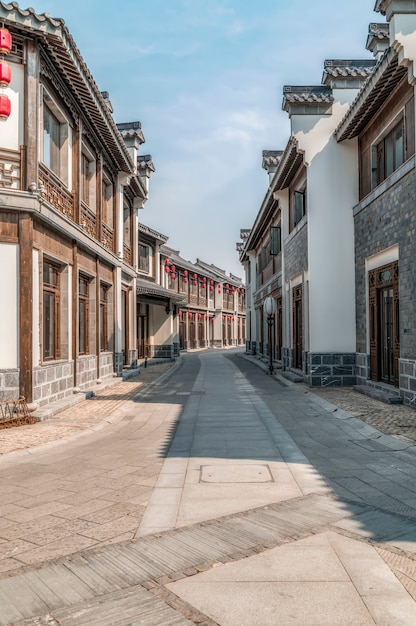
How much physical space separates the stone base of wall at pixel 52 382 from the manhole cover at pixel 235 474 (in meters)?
4.39

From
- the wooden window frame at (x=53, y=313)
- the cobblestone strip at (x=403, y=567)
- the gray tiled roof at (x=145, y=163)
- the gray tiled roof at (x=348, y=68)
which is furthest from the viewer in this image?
the gray tiled roof at (x=145, y=163)

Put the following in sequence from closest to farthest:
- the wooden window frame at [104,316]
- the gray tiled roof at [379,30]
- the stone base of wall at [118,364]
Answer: the gray tiled roof at [379,30], the wooden window frame at [104,316], the stone base of wall at [118,364]

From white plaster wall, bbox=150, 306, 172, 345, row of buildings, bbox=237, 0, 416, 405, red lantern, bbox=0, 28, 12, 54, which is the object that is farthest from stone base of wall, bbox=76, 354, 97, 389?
white plaster wall, bbox=150, 306, 172, 345

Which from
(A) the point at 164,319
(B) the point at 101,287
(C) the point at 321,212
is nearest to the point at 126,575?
(C) the point at 321,212

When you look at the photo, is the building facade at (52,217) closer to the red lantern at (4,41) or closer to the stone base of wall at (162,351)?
the red lantern at (4,41)

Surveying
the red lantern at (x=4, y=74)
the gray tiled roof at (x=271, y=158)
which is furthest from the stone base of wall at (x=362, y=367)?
the gray tiled roof at (x=271, y=158)

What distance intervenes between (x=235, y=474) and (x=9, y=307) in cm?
510

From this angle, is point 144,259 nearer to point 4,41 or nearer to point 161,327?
point 161,327

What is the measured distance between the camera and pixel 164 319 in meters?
25.7

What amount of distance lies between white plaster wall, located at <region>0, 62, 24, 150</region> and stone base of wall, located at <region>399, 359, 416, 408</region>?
7.67 metres

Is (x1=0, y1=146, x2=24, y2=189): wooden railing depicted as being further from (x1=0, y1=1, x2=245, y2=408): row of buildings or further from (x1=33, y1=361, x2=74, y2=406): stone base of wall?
(x1=33, y1=361, x2=74, y2=406): stone base of wall

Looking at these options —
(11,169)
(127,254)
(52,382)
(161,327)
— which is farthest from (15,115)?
(161,327)

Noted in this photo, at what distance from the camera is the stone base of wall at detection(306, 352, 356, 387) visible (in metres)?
12.7

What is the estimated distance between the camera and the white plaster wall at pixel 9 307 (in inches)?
339
